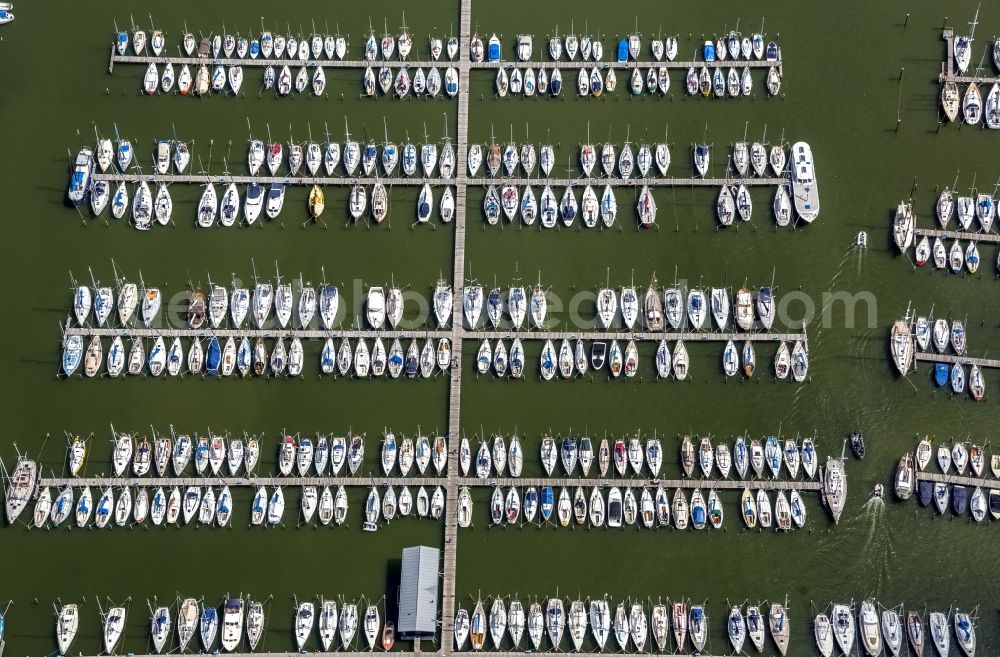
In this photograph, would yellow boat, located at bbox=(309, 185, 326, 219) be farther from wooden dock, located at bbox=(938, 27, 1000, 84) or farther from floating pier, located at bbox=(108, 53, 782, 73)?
wooden dock, located at bbox=(938, 27, 1000, 84)

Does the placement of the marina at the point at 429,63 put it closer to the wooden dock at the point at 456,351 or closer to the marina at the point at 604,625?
the wooden dock at the point at 456,351

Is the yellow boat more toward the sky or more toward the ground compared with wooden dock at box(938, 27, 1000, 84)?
more toward the ground

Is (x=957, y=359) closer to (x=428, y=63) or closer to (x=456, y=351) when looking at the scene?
(x=456, y=351)

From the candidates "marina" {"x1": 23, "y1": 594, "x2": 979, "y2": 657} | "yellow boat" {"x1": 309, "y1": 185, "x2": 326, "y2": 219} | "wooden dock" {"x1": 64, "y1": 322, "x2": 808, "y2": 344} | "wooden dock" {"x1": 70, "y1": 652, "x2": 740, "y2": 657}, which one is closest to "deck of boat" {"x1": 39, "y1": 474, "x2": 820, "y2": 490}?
"marina" {"x1": 23, "y1": 594, "x2": 979, "y2": 657}

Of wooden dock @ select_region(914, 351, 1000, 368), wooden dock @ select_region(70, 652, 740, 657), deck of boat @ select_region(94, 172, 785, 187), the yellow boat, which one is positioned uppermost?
deck of boat @ select_region(94, 172, 785, 187)

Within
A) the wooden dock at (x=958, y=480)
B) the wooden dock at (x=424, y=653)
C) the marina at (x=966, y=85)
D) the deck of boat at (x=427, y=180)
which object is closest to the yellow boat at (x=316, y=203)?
the deck of boat at (x=427, y=180)

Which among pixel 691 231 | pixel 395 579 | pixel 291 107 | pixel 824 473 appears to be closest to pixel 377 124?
pixel 291 107

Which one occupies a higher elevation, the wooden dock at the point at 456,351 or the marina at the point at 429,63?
the marina at the point at 429,63
